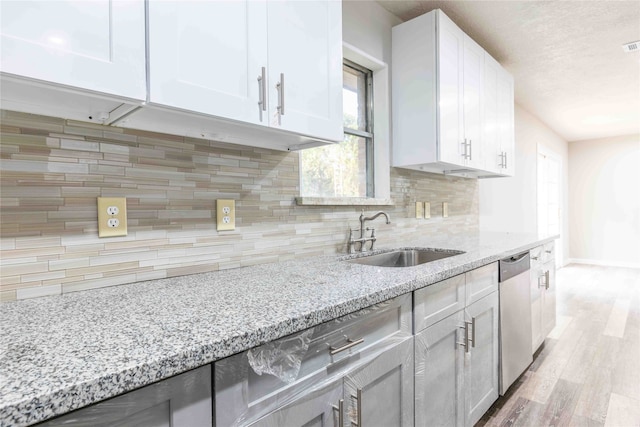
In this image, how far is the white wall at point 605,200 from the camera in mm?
6234

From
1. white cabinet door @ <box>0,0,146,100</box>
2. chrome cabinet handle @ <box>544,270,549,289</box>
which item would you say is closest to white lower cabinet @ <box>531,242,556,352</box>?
chrome cabinet handle @ <box>544,270,549,289</box>

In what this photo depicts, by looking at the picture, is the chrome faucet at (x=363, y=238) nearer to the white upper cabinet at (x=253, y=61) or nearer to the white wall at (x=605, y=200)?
the white upper cabinet at (x=253, y=61)

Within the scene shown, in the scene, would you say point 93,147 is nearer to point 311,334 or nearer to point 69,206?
point 69,206

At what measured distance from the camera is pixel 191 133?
129 centimetres

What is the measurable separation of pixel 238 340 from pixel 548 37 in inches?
125

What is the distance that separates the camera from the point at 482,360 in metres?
1.77

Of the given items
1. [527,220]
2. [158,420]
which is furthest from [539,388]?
[527,220]

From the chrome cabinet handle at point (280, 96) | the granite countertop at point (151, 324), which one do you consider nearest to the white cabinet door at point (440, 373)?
the granite countertop at point (151, 324)

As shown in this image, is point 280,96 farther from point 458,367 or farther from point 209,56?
point 458,367

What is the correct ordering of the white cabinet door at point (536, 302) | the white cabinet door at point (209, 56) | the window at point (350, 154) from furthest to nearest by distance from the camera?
the white cabinet door at point (536, 302), the window at point (350, 154), the white cabinet door at point (209, 56)

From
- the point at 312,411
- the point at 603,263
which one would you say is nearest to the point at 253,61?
the point at 312,411

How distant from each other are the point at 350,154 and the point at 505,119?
5.43 feet

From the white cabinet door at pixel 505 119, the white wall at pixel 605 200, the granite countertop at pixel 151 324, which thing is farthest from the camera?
the white wall at pixel 605 200

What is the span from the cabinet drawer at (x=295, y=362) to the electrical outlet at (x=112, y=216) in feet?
2.30
